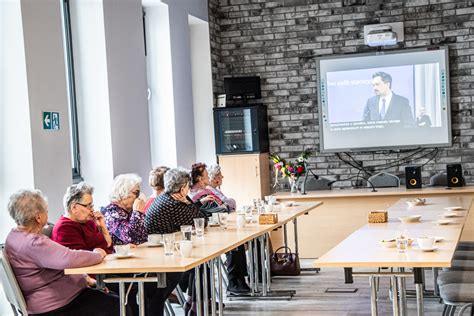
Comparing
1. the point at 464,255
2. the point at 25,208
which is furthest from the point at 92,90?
the point at 464,255

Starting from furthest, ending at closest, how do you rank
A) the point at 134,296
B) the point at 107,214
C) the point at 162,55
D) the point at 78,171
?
1. the point at 162,55
2. the point at 78,171
3. the point at 107,214
4. the point at 134,296

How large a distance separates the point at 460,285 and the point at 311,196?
4623 millimetres

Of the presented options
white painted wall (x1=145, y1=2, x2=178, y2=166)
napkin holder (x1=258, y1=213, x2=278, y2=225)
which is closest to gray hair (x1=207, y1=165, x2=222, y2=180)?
white painted wall (x1=145, y1=2, x2=178, y2=166)

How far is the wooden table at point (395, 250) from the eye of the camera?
390 centimetres

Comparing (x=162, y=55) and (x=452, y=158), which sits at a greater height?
(x=162, y=55)

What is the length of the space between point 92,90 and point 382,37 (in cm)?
407

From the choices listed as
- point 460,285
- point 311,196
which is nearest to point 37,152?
point 460,285

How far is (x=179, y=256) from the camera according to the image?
4.48m

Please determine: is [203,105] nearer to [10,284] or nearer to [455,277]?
[455,277]

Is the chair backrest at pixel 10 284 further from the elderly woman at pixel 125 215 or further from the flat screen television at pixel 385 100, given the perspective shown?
the flat screen television at pixel 385 100

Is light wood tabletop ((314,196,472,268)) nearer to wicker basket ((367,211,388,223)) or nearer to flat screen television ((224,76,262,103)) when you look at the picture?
wicker basket ((367,211,388,223))

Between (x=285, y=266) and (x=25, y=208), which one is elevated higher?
(x=25, y=208)

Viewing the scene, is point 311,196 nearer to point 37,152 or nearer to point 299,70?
point 299,70

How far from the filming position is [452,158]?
9.84m
